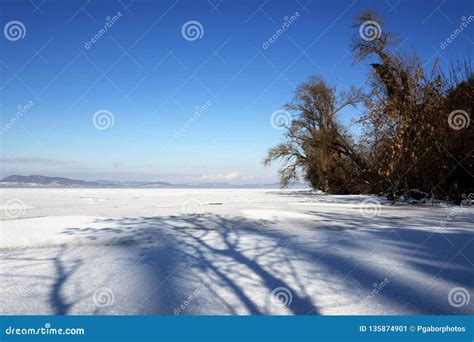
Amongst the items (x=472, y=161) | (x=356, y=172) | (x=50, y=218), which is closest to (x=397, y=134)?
(x=472, y=161)

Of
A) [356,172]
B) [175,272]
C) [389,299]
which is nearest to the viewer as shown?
[389,299]

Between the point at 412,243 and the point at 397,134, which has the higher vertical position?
the point at 397,134

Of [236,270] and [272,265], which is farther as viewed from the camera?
[272,265]

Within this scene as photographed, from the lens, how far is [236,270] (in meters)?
3.14

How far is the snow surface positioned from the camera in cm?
242

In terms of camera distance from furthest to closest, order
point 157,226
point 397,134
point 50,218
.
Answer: point 397,134 < point 50,218 < point 157,226

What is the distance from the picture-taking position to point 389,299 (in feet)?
8.24

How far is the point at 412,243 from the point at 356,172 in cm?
1418

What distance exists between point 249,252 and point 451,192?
10.0m

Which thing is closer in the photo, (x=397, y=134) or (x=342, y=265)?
(x=342, y=265)

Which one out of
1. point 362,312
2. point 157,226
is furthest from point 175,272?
point 157,226

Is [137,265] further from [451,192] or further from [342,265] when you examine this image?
[451,192]

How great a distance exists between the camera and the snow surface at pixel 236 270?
242 centimetres

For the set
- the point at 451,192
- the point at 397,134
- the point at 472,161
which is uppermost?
the point at 397,134
